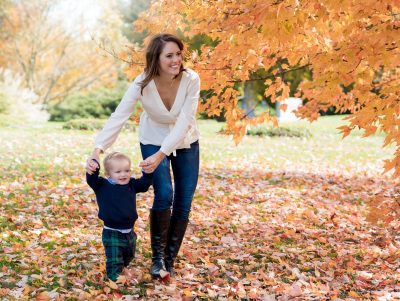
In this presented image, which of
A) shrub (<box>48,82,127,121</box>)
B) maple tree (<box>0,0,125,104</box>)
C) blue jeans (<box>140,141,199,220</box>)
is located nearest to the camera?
blue jeans (<box>140,141,199,220</box>)

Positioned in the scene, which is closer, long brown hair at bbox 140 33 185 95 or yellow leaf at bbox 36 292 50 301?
yellow leaf at bbox 36 292 50 301

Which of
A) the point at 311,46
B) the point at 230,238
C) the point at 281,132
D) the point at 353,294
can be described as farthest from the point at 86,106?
the point at 353,294

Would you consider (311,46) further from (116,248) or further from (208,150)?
(208,150)

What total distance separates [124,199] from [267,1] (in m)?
1.60

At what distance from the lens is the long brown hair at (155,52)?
3875 millimetres

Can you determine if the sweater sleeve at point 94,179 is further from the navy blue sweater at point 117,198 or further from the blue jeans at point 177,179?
the blue jeans at point 177,179

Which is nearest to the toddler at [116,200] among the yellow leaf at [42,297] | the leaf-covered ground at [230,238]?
the leaf-covered ground at [230,238]

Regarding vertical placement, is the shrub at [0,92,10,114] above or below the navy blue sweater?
below

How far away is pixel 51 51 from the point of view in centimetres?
2617

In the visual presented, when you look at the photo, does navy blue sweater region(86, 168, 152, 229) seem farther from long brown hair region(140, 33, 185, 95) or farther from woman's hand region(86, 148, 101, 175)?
long brown hair region(140, 33, 185, 95)

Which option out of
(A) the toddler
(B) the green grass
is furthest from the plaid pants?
(B) the green grass

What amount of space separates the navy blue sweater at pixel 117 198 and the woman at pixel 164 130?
0.40 feet

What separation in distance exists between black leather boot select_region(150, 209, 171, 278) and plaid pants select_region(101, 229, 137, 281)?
0.16 meters

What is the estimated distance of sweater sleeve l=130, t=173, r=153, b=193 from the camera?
3935 millimetres
